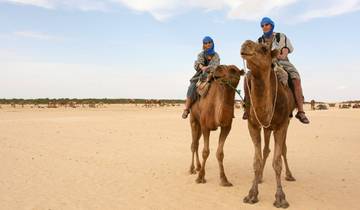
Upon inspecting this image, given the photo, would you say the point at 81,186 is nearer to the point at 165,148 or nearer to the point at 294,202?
the point at 294,202

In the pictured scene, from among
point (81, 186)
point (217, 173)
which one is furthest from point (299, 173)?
point (81, 186)

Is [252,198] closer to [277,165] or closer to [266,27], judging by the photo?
[277,165]

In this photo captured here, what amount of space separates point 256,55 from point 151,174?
4829 mm

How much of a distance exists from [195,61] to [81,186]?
3.98 metres

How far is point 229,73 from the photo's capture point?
30.7 ft

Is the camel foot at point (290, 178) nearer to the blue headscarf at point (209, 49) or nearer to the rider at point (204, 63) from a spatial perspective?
the rider at point (204, 63)

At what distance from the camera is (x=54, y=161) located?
12750mm

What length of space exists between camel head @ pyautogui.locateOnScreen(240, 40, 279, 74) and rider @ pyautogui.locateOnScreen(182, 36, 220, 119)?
9.40 ft

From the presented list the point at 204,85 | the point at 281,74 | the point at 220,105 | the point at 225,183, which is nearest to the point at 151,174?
the point at 225,183

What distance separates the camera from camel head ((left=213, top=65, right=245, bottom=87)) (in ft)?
30.6

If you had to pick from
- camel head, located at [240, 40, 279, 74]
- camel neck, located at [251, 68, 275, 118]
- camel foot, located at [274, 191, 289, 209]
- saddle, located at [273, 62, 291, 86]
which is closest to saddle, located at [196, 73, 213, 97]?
saddle, located at [273, 62, 291, 86]

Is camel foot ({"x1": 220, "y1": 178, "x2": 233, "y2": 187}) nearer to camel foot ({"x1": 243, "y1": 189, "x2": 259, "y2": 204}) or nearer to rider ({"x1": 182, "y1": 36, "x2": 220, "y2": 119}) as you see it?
camel foot ({"x1": 243, "y1": 189, "x2": 259, "y2": 204})

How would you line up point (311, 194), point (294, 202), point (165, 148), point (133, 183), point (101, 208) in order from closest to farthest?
point (101, 208)
point (294, 202)
point (311, 194)
point (133, 183)
point (165, 148)

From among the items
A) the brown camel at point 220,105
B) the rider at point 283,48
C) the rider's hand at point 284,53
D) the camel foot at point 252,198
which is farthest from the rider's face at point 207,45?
the camel foot at point 252,198
